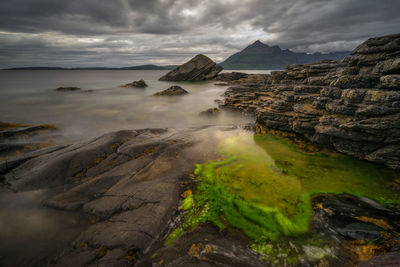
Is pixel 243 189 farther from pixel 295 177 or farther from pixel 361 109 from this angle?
pixel 361 109

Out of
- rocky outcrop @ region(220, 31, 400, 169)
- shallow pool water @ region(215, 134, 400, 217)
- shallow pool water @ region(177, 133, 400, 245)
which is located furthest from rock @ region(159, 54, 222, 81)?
shallow pool water @ region(177, 133, 400, 245)

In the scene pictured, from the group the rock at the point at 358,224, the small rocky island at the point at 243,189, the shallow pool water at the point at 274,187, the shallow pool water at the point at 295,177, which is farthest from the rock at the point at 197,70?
the rock at the point at 358,224

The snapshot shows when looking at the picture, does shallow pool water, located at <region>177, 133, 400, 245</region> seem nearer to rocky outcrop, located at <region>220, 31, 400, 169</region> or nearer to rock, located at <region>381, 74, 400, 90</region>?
rocky outcrop, located at <region>220, 31, 400, 169</region>

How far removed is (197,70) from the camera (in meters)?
71.1

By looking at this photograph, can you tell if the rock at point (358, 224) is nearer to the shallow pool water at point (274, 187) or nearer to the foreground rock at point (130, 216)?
the foreground rock at point (130, 216)

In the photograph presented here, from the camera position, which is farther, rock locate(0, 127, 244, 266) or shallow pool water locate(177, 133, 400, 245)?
shallow pool water locate(177, 133, 400, 245)

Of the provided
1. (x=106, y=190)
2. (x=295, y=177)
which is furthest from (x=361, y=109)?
(x=106, y=190)

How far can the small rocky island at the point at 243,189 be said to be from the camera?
4.29 metres

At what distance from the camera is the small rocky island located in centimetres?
429

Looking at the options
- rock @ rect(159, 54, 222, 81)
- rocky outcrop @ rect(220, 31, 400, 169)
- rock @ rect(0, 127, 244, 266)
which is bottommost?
rock @ rect(0, 127, 244, 266)

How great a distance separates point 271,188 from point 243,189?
1101mm

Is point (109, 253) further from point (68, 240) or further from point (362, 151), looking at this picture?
point (362, 151)

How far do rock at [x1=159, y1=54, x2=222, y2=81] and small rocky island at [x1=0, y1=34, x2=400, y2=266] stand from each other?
211ft

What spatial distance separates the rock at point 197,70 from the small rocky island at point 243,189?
64.4 m
